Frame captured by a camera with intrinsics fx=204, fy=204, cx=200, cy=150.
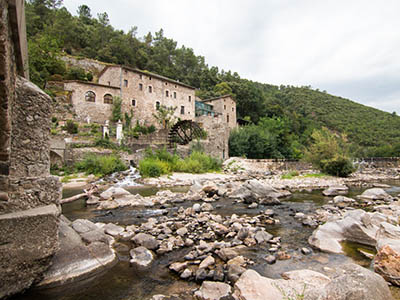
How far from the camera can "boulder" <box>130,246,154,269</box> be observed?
3.37 m

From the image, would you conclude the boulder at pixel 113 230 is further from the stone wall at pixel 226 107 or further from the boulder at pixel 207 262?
the stone wall at pixel 226 107

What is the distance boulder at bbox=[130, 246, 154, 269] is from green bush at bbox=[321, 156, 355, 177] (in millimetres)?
16167

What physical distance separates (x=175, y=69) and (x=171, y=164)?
34.3 meters

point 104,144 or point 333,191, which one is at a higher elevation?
point 104,144

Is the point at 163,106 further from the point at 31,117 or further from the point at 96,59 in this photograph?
the point at 31,117

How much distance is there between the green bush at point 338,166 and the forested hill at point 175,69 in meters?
11.8

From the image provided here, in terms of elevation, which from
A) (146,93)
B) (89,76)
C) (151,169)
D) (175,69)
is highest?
(175,69)

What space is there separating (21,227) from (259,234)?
4003 mm

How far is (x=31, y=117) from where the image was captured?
8.96 ft

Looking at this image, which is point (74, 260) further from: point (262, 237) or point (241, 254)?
point (262, 237)

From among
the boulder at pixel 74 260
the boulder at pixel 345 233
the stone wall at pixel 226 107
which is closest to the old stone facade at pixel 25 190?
the boulder at pixel 74 260

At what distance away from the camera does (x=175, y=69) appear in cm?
4553

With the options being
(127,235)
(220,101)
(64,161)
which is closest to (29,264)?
(127,235)

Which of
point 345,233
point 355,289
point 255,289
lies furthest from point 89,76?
point 355,289
